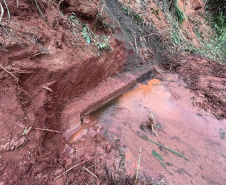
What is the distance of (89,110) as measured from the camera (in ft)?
8.45

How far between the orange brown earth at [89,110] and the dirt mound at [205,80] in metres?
0.03

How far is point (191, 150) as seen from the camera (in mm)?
2102

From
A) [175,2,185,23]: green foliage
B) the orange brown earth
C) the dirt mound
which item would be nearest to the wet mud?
the orange brown earth

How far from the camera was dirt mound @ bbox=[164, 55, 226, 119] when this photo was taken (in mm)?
2967

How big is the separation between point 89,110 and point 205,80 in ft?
9.83

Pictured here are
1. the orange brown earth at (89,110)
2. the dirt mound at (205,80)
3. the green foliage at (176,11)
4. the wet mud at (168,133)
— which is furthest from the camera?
the green foliage at (176,11)

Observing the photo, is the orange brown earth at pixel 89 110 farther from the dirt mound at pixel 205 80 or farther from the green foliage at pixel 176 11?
the green foliage at pixel 176 11

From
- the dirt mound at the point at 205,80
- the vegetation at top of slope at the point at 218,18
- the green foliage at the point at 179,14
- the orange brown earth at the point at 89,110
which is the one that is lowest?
the orange brown earth at the point at 89,110

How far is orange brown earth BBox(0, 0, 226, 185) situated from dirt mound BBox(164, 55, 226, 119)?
3cm

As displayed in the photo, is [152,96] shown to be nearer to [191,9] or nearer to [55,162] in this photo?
[55,162]

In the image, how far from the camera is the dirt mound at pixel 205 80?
2.97m

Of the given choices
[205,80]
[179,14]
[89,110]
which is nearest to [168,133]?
[89,110]

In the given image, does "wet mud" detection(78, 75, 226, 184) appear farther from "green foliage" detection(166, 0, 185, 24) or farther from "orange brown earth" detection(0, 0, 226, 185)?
"green foliage" detection(166, 0, 185, 24)

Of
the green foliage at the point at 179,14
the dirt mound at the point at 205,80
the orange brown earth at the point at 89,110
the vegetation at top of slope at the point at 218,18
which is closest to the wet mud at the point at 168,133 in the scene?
the orange brown earth at the point at 89,110
